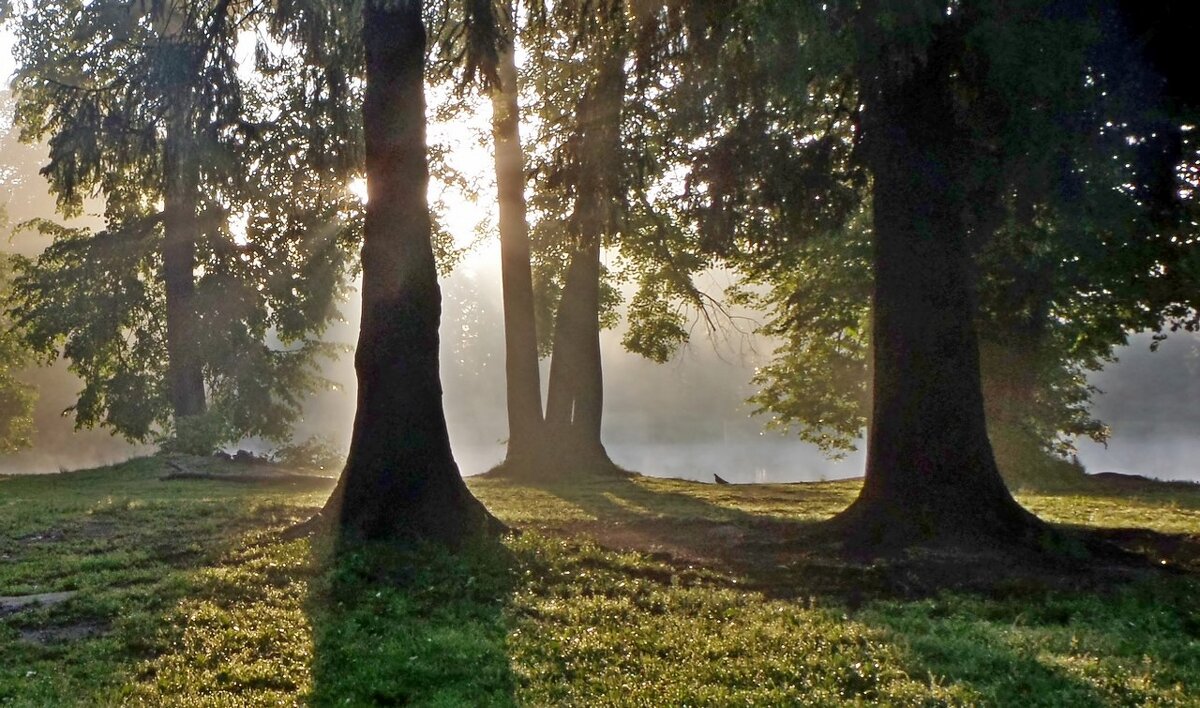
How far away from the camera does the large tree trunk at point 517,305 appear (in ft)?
70.0

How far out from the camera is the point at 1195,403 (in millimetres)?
82250

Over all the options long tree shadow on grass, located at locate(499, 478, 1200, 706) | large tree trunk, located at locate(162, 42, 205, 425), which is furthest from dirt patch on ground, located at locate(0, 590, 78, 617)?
large tree trunk, located at locate(162, 42, 205, 425)

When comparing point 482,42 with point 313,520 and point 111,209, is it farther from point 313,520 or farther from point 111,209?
point 111,209

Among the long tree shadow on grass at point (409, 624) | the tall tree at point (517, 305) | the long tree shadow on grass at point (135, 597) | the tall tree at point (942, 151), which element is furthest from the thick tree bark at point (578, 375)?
the long tree shadow on grass at point (409, 624)

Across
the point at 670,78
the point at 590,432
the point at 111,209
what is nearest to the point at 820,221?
the point at 670,78

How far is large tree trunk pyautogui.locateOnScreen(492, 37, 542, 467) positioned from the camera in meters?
21.3

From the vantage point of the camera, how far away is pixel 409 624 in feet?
24.1

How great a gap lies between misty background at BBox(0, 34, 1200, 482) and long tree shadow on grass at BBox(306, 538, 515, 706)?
21.1 meters

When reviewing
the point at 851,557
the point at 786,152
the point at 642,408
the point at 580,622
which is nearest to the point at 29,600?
the point at 580,622

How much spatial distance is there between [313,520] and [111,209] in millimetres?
20052

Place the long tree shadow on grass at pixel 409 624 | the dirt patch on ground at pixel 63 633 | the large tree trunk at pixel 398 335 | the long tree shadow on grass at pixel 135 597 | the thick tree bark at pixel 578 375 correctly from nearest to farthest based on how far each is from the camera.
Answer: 1. the long tree shadow on grass at pixel 409 624
2. the long tree shadow on grass at pixel 135 597
3. the dirt patch on ground at pixel 63 633
4. the large tree trunk at pixel 398 335
5. the thick tree bark at pixel 578 375

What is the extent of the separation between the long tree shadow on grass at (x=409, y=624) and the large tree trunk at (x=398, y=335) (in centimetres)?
57

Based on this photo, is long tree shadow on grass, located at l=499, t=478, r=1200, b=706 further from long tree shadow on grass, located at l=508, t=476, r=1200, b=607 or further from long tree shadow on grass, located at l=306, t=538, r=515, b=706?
long tree shadow on grass, located at l=306, t=538, r=515, b=706

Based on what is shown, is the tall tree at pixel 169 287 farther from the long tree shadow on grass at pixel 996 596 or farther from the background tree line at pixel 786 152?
the long tree shadow on grass at pixel 996 596
